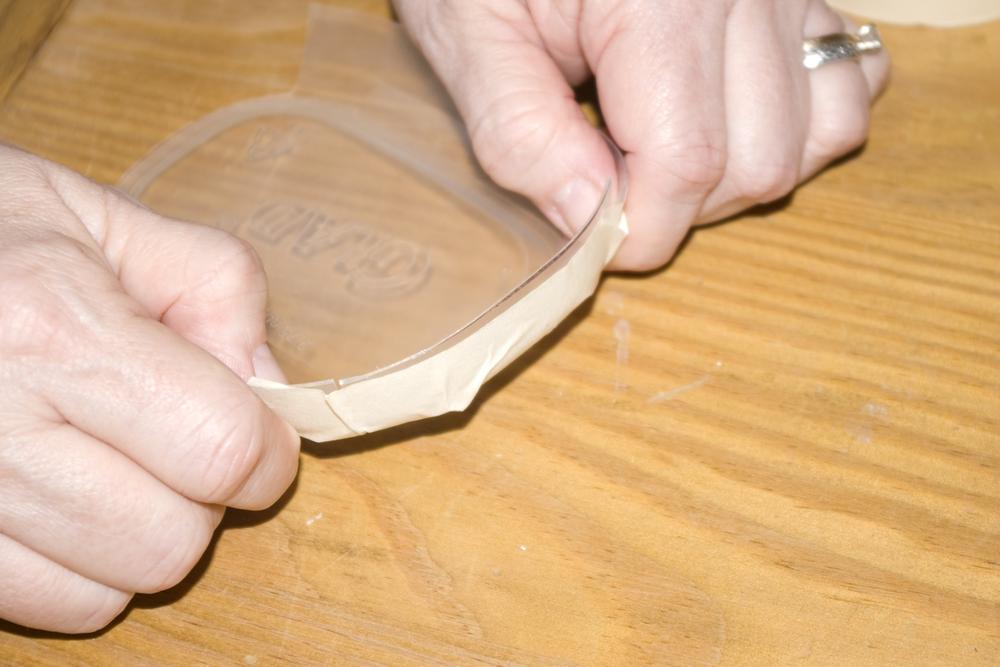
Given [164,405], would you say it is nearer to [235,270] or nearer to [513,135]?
[235,270]

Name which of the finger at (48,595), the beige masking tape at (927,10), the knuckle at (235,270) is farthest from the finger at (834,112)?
the finger at (48,595)

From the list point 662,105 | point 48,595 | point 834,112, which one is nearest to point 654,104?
point 662,105

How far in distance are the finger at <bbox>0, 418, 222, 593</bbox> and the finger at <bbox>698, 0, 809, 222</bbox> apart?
→ 30 centimetres

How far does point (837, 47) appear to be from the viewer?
532 mm

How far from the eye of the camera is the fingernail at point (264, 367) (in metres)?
0.40

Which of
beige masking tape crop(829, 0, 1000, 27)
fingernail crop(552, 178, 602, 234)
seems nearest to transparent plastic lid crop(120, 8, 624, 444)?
fingernail crop(552, 178, 602, 234)

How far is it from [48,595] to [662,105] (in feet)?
1.09

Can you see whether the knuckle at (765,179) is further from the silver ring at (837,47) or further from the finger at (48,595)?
the finger at (48,595)

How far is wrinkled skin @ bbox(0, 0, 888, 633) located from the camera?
35 cm

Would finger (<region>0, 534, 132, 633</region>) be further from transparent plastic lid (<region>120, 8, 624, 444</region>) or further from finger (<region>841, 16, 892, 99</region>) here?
finger (<region>841, 16, 892, 99</region>)

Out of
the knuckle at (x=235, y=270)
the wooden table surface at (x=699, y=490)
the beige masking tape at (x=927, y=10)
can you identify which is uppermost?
the knuckle at (x=235, y=270)

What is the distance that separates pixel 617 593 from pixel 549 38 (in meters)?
0.30

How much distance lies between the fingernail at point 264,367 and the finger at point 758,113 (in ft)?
0.76

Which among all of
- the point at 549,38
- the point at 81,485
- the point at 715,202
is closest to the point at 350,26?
the point at 549,38
